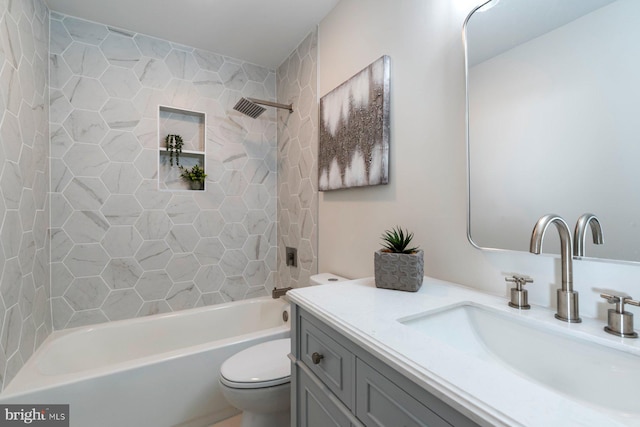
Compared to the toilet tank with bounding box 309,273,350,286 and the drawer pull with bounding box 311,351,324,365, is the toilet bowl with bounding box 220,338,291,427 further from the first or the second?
the drawer pull with bounding box 311,351,324,365

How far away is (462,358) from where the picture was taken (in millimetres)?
531

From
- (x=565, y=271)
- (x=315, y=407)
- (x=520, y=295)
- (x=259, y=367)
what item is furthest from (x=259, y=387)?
(x=565, y=271)

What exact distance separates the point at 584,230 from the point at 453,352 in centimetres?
49

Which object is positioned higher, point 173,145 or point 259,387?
point 173,145

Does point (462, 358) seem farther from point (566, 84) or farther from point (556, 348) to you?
point (566, 84)

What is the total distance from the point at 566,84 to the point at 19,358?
2446mm

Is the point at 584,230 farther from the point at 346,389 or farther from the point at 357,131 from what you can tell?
the point at 357,131

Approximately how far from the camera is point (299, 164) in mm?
2146

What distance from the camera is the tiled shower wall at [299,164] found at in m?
1.98

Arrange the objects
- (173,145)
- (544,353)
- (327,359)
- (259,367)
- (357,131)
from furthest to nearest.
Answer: (173,145) → (357,131) → (259,367) → (327,359) → (544,353)

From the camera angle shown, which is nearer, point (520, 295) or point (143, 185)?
point (520, 295)

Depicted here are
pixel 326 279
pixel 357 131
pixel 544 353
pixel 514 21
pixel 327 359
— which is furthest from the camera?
pixel 326 279

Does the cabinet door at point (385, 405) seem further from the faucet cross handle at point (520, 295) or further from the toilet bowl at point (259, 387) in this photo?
the toilet bowl at point (259, 387)

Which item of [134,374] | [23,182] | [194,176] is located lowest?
[134,374]
